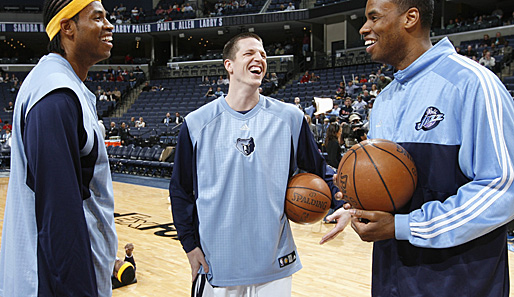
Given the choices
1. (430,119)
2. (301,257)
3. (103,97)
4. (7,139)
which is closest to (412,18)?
(430,119)

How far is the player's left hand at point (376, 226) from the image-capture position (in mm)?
1425

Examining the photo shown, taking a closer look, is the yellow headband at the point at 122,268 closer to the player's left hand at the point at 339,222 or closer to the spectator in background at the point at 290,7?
the player's left hand at the point at 339,222

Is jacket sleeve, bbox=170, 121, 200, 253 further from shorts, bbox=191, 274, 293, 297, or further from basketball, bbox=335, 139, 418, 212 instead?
basketball, bbox=335, 139, 418, 212

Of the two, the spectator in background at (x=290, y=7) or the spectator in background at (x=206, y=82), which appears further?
the spectator in background at (x=290, y=7)

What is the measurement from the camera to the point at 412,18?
1.56 metres

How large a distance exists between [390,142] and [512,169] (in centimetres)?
38

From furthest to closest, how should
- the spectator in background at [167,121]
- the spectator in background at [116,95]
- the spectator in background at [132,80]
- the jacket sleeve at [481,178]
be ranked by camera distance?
the spectator in background at [132,80], the spectator in background at [116,95], the spectator in background at [167,121], the jacket sleeve at [481,178]

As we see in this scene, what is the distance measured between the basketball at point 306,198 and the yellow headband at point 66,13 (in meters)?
1.12

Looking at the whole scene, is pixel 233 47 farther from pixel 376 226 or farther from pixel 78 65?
pixel 376 226

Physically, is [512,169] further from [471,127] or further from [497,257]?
[497,257]

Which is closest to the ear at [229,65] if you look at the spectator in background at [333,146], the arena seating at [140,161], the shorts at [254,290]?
the shorts at [254,290]

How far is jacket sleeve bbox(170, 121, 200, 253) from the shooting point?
80.4 inches

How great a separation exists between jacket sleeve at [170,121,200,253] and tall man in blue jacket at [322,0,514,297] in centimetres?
83

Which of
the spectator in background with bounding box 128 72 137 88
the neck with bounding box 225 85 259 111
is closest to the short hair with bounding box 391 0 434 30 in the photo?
the neck with bounding box 225 85 259 111
